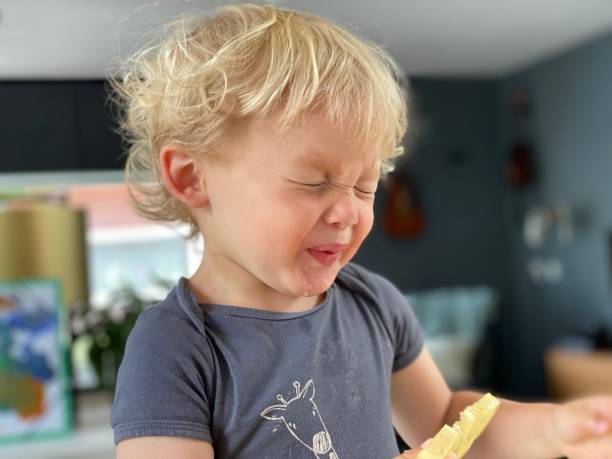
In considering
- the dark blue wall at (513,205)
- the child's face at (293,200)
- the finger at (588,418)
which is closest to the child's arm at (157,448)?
the child's face at (293,200)

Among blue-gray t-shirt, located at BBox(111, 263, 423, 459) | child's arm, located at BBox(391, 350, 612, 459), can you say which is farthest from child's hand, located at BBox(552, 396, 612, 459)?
blue-gray t-shirt, located at BBox(111, 263, 423, 459)

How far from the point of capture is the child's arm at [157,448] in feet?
1.21

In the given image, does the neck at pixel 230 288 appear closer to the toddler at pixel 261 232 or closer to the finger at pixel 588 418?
the toddler at pixel 261 232

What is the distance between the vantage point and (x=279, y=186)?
38 centimetres

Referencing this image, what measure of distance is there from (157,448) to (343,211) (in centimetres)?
16

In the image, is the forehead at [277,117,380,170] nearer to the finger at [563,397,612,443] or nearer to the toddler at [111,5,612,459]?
the toddler at [111,5,612,459]

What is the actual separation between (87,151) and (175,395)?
153 mm

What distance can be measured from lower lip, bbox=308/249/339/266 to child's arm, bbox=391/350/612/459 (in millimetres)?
149

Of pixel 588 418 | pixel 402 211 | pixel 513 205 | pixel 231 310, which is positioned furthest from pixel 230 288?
pixel 513 205

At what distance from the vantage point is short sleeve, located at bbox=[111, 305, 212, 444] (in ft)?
1.22

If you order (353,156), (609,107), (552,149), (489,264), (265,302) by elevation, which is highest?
(353,156)

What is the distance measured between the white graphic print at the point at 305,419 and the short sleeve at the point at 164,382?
42mm

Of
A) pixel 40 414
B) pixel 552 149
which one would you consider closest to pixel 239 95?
pixel 40 414

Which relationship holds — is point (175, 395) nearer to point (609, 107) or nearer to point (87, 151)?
point (87, 151)
